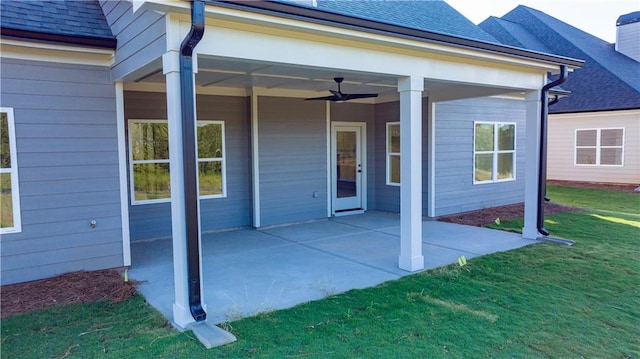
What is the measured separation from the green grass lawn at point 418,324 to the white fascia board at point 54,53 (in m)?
3.00

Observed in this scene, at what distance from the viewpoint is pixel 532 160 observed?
7.37 meters

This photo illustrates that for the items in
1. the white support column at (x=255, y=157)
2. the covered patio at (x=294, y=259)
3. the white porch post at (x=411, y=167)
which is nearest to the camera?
the covered patio at (x=294, y=259)

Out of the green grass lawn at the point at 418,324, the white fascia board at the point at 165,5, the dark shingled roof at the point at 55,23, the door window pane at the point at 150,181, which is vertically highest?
the dark shingled roof at the point at 55,23

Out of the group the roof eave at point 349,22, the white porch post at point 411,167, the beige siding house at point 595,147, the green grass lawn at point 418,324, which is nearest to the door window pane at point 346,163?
the white porch post at point 411,167

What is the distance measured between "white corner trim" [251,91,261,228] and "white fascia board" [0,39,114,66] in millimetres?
3133

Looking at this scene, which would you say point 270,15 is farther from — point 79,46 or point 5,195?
point 5,195

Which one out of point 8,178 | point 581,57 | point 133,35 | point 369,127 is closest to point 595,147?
point 581,57

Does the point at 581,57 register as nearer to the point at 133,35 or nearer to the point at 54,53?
the point at 133,35

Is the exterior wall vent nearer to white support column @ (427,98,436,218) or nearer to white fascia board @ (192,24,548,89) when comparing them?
white support column @ (427,98,436,218)

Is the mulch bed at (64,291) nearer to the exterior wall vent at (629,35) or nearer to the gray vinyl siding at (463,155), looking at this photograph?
the gray vinyl siding at (463,155)

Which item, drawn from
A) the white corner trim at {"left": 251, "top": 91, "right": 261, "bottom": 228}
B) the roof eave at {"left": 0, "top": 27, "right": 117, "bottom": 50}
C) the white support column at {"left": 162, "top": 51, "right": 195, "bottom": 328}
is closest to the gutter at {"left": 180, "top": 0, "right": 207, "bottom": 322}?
the white support column at {"left": 162, "top": 51, "right": 195, "bottom": 328}

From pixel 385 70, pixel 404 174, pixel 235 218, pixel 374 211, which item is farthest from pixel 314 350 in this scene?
pixel 374 211

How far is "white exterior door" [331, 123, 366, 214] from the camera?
9.80 m

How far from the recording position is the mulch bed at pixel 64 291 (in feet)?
14.7
